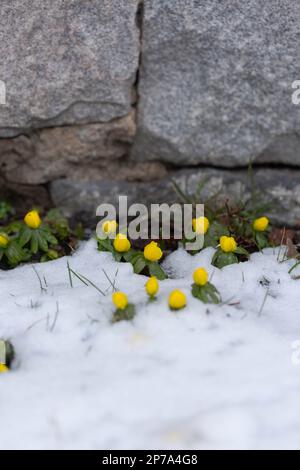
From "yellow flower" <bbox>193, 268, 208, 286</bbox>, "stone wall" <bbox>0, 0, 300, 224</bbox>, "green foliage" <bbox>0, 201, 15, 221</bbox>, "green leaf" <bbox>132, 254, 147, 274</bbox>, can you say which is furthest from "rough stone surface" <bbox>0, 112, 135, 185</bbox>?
"yellow flower" <bbox>193, 268, 208, 286</bbox>

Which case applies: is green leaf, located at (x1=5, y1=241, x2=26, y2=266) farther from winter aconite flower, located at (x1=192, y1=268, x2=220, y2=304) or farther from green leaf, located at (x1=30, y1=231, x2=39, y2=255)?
winter aconite flower, located at (x1=192, y1=268, x2=220, y2=304)

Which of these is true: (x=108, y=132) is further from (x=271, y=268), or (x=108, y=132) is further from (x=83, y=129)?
(x=271, y=268)

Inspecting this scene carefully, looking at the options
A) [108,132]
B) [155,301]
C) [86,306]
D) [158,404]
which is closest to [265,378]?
[158,404]

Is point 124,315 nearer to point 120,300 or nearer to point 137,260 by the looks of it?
point 120,300

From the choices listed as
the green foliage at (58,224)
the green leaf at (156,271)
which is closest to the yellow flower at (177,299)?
the green leaf at (156,271)

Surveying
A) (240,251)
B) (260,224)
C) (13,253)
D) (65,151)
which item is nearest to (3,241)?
(13,253)

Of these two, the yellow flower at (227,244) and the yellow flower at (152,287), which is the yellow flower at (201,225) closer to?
the yellow flower at (227,244)
